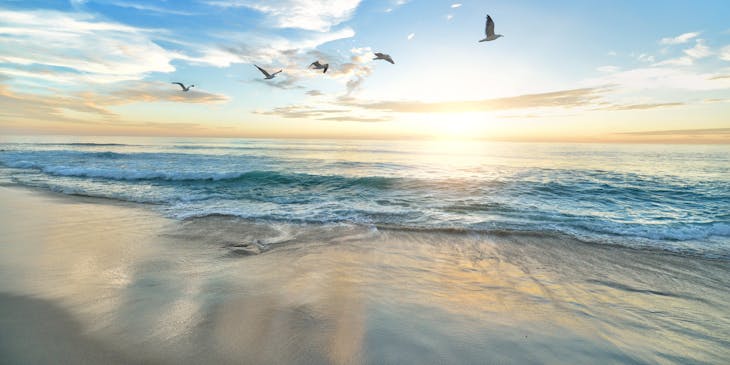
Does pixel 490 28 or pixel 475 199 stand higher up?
pixel 490 28

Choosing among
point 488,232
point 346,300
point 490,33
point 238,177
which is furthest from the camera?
point 238,177

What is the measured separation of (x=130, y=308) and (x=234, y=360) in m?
1.81

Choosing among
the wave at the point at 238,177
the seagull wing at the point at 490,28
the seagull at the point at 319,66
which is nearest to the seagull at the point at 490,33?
the seagull wing at the point at 490,28

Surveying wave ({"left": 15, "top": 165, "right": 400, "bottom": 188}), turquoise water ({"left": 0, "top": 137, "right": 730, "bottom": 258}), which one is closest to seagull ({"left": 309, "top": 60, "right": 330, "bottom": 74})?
turquoise water ({"left": 0, "top": 137, "right": 730, "bottom": 258})

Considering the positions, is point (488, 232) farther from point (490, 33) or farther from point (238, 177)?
point (238, 177)

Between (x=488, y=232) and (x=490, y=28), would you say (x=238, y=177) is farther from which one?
(x=490, y=28)

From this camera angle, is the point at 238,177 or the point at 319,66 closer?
the point at 319,66

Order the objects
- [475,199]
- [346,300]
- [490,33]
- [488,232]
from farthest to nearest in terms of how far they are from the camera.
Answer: [475,199], [490,33], [488,232], [346,300]

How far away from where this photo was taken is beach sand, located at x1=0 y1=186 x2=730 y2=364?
3.26m

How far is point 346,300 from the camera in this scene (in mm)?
4312

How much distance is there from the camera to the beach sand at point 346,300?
3.26 metres

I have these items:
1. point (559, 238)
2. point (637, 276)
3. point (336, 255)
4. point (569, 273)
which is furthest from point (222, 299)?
point (559, 238)

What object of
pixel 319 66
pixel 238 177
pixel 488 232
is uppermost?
pixel 319 66

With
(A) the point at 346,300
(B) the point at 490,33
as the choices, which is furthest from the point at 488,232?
(B) the point at 490,33
